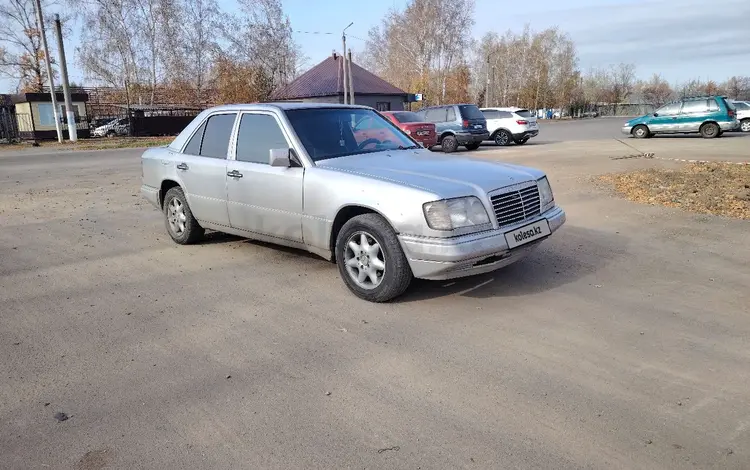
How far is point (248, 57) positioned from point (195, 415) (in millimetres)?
54357

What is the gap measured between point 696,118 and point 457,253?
23469 mm

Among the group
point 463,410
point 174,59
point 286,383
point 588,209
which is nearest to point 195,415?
point 286,383

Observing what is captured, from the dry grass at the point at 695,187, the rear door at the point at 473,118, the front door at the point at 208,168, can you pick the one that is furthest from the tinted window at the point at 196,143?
the rear door at the point at 473,118

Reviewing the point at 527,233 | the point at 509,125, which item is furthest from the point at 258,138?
the point at 509,125

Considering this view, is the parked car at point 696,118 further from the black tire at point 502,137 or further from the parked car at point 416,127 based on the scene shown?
the parked car at point 416,127

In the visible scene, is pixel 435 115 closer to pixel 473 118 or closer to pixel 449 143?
pixel 449 143

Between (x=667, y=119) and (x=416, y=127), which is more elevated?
(x=416, y=127)

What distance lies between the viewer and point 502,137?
76.6ft

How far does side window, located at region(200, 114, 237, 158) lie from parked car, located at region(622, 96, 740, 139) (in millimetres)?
22787

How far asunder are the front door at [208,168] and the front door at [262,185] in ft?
0.53

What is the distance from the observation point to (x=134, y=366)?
11.7 feet

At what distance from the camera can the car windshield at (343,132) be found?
17.2 feet

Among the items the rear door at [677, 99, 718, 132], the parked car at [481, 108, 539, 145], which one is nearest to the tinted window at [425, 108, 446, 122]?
the parked car at [481, 108, 539, 145]

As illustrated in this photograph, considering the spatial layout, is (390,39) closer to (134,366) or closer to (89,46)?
(89,46)
